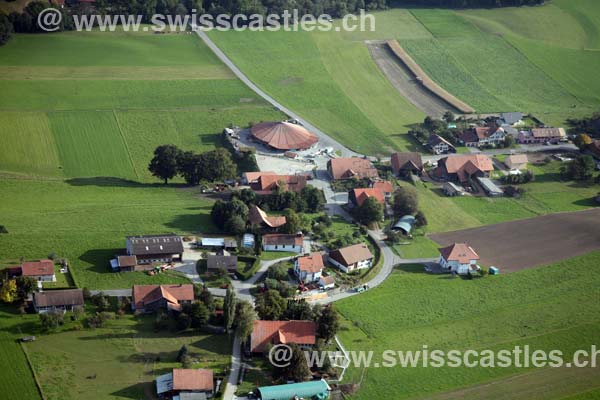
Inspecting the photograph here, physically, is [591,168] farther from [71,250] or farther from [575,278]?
[71,250]

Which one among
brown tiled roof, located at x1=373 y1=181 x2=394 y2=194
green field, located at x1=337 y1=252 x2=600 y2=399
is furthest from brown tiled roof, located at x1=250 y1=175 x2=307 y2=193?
green field, located at x1=337 y1=252 x2=600 y2=399

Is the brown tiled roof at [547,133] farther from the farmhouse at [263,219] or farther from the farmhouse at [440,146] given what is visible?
the farmhouse at [263,219]

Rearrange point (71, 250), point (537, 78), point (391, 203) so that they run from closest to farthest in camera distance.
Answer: point (71, 250)
point (391, 203)
point (537, 78)

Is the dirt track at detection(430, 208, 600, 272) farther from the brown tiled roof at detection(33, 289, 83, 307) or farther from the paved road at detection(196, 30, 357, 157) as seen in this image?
the brown tiled roof at detection(33, 289, 83, 307)

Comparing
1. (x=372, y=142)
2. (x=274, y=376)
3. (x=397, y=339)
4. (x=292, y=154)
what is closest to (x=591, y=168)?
(x=372, y=142)

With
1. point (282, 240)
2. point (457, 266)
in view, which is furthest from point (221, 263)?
point (457, 266)
